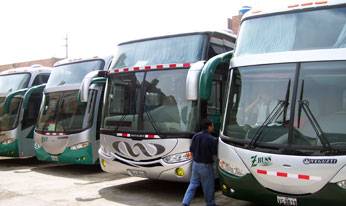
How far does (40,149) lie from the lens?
1237 cm

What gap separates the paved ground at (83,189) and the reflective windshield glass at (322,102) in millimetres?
2410

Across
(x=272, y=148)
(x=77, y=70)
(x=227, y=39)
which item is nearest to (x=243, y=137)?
(x=272, y=148)

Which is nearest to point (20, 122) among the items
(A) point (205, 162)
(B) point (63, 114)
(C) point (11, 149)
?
(C) point (11, 149)

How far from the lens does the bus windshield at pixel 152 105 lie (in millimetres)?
8320

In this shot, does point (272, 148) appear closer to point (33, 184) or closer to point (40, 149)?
point (33, 184)

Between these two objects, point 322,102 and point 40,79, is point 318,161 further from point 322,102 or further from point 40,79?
point 40,79

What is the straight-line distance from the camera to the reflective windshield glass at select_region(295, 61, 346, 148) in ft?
19.8

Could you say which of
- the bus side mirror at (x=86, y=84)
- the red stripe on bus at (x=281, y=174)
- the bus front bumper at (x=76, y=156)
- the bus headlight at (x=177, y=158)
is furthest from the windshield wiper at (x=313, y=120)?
the bus front bumper at (x=76, y=156)

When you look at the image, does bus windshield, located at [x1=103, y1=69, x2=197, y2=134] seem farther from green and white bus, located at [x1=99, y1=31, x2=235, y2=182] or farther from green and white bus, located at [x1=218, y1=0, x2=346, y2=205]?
green and white bus, located at [x1=218, y1=0, x2=346, y2=205]

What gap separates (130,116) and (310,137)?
3.81m

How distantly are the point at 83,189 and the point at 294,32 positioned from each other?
5.50 meters

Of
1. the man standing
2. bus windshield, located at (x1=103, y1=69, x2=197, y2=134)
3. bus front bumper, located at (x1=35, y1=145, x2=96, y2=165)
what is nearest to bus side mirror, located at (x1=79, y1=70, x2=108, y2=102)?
bus windshield, located at (x1=103, y1=69, x2=197, y2=134)

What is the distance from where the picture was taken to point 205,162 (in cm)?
739

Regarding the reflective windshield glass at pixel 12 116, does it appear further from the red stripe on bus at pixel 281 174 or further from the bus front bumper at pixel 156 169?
the red stripe on bus at pixel 281 174
